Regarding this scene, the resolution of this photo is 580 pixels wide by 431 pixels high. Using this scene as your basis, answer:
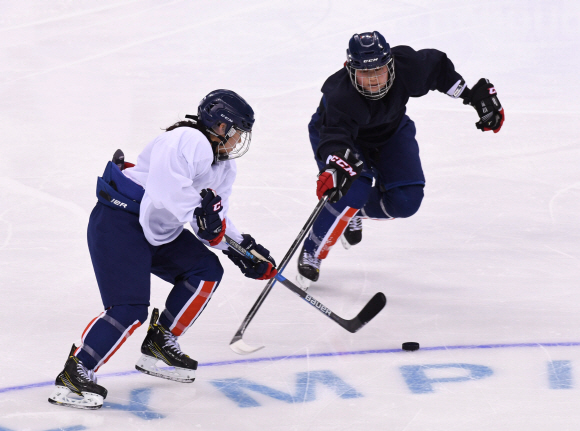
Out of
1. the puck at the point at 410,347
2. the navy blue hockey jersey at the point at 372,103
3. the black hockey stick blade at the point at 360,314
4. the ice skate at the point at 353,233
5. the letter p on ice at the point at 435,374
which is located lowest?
the letter p on ice at the point at 435,374

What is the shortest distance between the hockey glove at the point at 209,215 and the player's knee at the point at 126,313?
313 mm

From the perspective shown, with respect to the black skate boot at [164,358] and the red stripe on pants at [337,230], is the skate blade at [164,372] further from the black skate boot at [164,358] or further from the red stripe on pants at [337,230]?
the red stripe on pants at [337,230]

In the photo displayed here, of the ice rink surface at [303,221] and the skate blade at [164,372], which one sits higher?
the ice rink surface at [303,221]

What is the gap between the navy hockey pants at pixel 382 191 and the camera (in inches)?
148

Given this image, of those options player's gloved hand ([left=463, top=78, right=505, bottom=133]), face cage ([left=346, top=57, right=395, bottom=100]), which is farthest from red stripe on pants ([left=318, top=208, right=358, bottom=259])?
player's gloved hand ([left=463, top=78, right=505, bottom=133])

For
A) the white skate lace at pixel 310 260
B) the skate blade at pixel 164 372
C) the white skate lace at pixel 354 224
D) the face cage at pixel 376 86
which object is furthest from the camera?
the white skate lace at pixel 354 224

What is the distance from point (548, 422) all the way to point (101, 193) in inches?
62.0

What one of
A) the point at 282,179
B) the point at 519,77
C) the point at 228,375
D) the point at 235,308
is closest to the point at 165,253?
the point at 228,375

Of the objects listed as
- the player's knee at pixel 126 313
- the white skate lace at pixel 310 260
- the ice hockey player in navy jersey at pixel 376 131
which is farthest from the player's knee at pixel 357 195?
the player's knee at pixel 126 313

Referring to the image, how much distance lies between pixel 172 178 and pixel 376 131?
1444 millimetres

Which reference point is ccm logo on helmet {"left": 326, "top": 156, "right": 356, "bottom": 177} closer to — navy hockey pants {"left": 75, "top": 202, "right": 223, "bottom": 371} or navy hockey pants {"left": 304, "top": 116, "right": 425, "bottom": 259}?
navy hockey pants {"left": 304, "top": 116, "right": 425, "bottom": 259}

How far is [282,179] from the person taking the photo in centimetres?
502

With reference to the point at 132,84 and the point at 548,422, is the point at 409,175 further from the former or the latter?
the point at 132,84

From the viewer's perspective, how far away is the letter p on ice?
2.78 m
